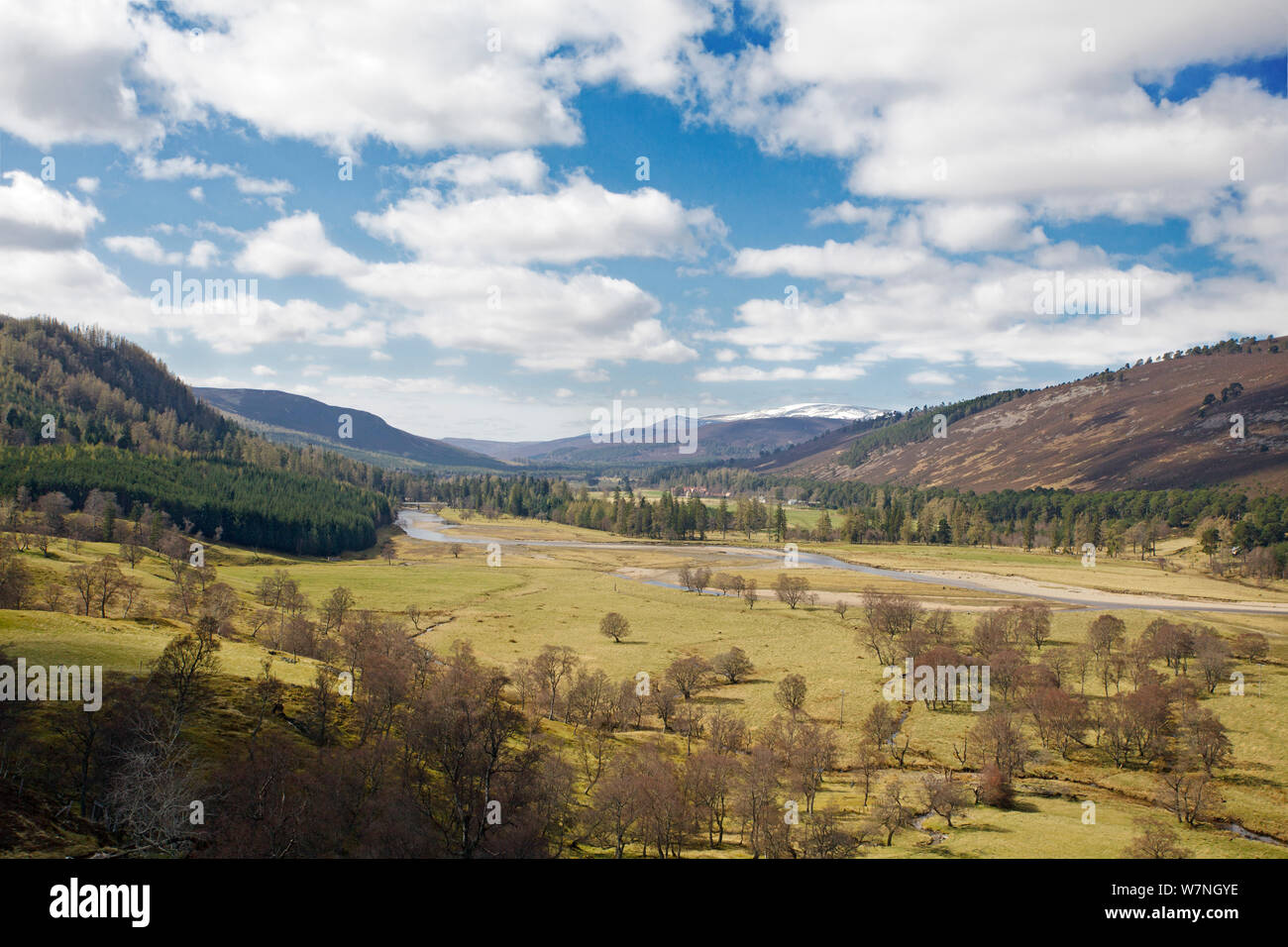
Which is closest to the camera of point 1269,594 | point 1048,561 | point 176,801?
point 176,801

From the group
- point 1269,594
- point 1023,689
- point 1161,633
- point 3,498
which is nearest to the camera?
point 1023,689

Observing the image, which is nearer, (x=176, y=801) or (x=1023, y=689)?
(x=176, y=801)

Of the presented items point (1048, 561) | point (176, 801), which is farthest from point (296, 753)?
point (1048, 561)

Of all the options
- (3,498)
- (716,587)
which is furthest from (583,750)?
(3,498)
